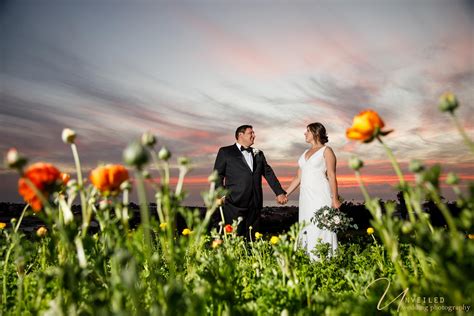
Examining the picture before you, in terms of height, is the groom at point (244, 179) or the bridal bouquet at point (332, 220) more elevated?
the groom at point (244, 179)

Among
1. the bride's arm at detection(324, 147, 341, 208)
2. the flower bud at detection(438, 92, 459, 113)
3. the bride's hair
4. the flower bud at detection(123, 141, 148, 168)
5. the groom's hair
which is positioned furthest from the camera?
the groom's hair

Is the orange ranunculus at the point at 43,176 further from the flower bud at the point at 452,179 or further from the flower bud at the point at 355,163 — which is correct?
the flower bud at the point at 452,179

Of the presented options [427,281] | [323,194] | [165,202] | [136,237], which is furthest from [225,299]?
[323,194]

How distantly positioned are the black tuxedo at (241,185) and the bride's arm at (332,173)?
54.5 inches

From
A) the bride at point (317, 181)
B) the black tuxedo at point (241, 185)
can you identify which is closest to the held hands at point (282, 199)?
the black tuxedo at point (241, 185)

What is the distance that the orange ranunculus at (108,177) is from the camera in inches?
58.0

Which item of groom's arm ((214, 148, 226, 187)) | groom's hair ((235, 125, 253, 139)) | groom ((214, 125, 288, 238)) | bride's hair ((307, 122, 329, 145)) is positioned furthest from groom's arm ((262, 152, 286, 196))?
bride's hair ((307, 122, 329, 145))

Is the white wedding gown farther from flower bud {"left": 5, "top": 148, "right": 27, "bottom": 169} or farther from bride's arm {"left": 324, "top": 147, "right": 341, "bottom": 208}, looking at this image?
flower bud {"left": 5, "top": 148, "right": 27, "bottom": 169}

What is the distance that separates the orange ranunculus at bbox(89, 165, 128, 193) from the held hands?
533 centimetres

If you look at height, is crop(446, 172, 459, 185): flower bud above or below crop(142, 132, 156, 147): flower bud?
below

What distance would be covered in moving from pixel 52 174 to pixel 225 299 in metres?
1.06

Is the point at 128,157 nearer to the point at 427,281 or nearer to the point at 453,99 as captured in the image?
the point at 453,99

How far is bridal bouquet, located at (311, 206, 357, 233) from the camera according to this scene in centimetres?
468

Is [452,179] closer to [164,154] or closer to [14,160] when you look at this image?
[164,154]
